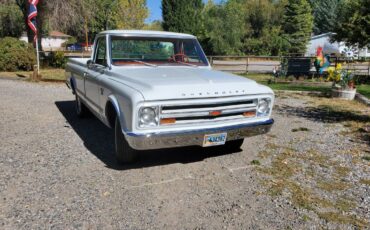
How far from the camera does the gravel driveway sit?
3.48 m

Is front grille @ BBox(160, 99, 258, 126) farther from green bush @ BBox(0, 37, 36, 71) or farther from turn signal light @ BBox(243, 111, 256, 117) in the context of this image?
green bush @ BBox(0, 37, 36, 71)

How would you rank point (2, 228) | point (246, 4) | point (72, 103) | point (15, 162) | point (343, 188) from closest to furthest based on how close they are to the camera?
point (2, 228) < point (343, 188) < point (15, 162) < point (72, 103) < point (246, 4)

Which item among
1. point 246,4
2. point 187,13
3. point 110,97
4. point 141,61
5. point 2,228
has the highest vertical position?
point 246,4

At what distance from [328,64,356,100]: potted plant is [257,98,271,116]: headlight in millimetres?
6858

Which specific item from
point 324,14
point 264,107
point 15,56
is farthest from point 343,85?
point 324,14

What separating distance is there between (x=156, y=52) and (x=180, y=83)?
71.8 inches

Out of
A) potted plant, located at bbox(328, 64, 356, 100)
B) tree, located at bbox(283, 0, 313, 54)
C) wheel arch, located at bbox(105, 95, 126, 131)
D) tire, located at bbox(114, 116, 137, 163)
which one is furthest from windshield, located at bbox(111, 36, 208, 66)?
tree, located at bbox(283, 0, 313, 54)

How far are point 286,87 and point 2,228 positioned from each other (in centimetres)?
1190

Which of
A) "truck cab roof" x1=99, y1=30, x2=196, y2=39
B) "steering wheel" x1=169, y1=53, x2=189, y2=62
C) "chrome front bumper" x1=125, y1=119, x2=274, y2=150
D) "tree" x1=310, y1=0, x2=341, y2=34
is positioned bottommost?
"chrome front bumper" x1=125, y1=119, x2=274, y2=150

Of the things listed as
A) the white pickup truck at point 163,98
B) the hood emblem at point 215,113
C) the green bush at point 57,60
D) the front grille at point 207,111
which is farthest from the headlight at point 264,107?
the green bush at point 57,60

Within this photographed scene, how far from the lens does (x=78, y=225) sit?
11.0 ft

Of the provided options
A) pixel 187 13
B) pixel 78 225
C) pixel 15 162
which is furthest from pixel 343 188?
pixel 187 13

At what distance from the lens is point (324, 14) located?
70.6 m

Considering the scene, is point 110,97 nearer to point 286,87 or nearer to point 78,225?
point 78,225
